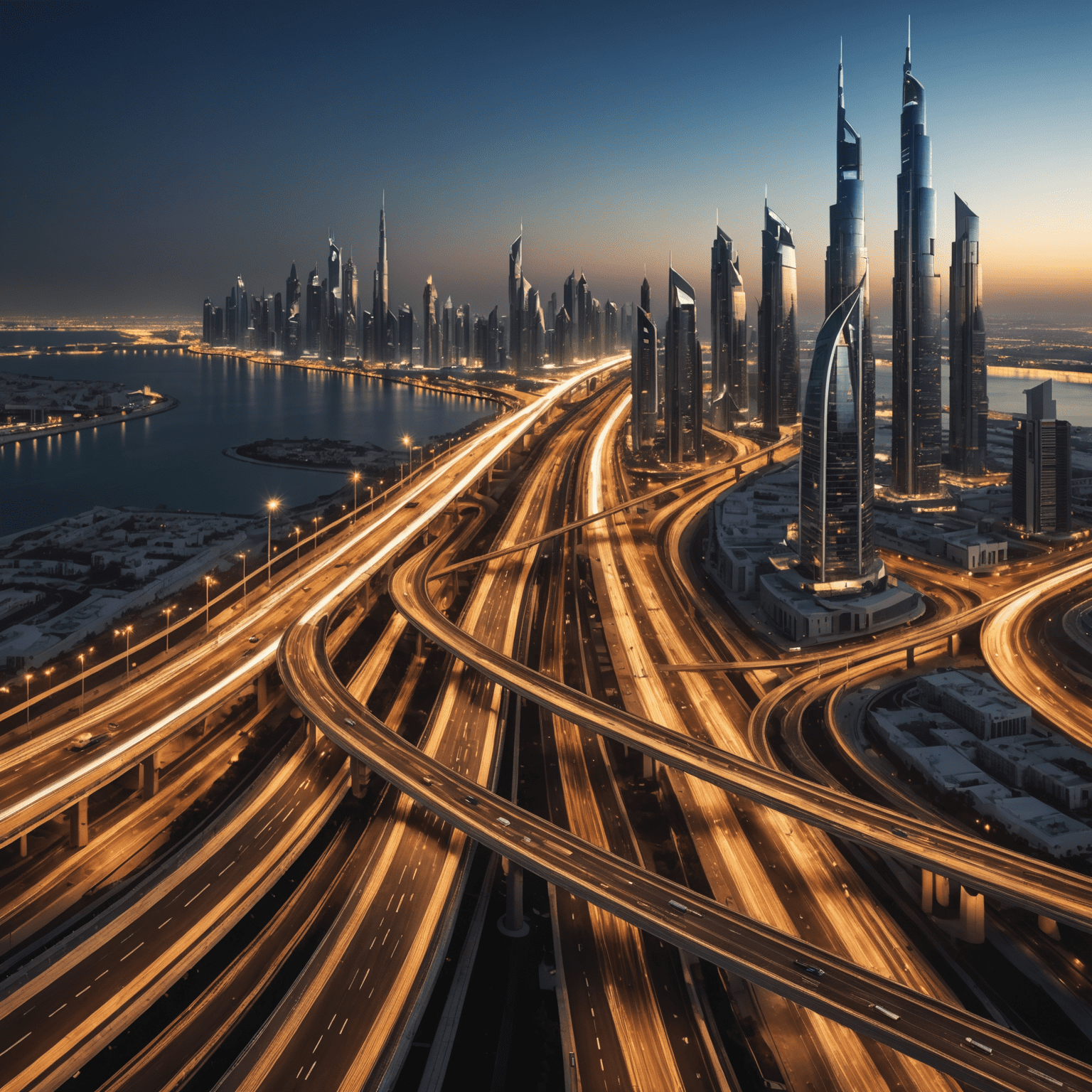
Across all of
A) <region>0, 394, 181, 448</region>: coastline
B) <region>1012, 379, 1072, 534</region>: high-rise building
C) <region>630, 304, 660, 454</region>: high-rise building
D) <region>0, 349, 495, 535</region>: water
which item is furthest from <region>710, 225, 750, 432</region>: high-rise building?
<region>0, 394, 181, 448</region>: coastline

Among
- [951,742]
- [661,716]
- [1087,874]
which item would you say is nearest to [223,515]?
[661,716]

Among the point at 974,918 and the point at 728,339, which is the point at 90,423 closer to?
the point at 728,339

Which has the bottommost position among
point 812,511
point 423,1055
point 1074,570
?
point 423,1055

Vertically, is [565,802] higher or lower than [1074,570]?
lower

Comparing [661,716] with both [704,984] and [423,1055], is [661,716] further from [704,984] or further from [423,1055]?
[423,1055]

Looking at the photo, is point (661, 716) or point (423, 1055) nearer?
point (423, 1055)

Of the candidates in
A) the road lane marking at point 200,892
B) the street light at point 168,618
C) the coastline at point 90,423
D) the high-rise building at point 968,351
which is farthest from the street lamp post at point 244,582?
the coastline at point 90,423
